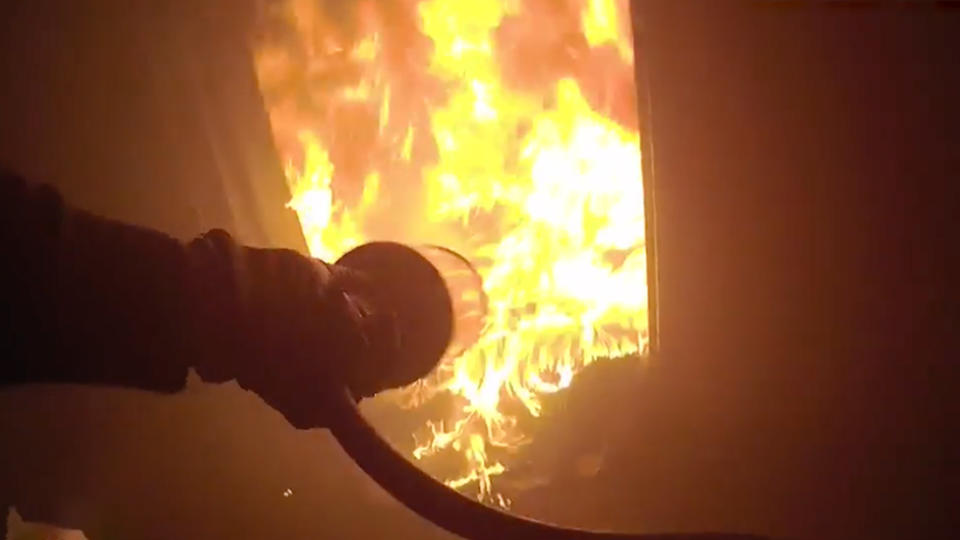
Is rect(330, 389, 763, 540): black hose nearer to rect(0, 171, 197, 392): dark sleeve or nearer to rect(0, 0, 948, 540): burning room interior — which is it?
rect(0, 171, 197, 392): dark sleeve

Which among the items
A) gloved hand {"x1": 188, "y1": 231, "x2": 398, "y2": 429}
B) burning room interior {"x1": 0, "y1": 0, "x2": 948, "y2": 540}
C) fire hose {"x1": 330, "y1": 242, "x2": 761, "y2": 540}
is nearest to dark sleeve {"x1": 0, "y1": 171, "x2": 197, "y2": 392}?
gloved hand {"x1": 188, "y1": 231, "x2": 398, "y2": 429}

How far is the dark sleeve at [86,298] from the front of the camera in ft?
2.21

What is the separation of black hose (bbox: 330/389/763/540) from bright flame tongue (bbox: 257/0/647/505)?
329mm

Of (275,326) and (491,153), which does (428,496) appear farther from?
(491,153)

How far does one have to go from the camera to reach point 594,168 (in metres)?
1.08

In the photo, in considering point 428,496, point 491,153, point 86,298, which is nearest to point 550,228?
point 491,153

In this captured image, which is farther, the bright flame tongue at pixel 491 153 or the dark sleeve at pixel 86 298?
the bright flame tongue at pixel 491 153

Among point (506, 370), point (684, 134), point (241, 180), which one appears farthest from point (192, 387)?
point (684, 134)

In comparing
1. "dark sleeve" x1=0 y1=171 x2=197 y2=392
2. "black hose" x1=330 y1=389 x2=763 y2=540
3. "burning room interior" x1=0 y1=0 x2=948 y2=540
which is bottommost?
"black hose" x1=330 y1=389 x2=763 y2=540

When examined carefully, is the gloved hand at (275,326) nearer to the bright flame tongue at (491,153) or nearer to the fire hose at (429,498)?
the fire hose at (429,498)

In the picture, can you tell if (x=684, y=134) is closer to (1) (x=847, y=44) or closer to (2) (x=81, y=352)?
(1) (x=847, y=44)

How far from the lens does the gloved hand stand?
2.36 feet

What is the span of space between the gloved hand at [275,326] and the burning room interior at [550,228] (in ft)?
0.83

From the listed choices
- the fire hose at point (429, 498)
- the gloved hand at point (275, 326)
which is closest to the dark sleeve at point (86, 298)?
the gloved hand at point (275, 326)
